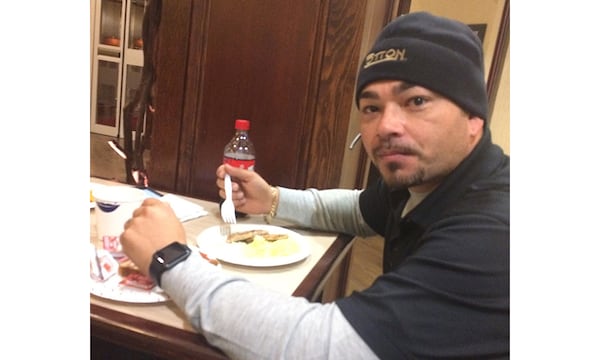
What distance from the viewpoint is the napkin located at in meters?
1.05

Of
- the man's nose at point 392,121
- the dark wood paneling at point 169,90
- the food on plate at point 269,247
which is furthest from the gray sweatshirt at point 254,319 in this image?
the dark wood paneling at point 169,90

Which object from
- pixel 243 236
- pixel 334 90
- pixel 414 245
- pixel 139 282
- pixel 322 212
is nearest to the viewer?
pixel 139 282

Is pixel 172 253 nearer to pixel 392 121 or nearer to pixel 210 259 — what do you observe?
pixel 210 259

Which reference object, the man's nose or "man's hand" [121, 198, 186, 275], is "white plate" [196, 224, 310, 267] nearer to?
"man's hand" [121, 198, 186, 275]

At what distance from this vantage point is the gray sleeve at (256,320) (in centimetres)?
53

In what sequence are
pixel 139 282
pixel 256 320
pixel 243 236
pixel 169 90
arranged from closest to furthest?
pixel 256 320 → pixel 139 282 → pixel 243 236 → pixel 169 90

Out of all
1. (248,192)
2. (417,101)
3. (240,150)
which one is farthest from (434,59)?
(240,150)

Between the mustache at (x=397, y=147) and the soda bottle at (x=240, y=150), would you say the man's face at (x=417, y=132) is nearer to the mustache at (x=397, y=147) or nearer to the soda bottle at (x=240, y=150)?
the mustache at (x=397, y=147)

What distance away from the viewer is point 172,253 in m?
0.65

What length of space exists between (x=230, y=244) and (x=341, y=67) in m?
0.60

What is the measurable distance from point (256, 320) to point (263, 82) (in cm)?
82

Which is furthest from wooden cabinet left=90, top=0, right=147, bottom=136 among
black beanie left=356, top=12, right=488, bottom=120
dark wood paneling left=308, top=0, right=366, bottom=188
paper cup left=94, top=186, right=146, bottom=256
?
dark wood paneling left=308, top=0, right=366, bottom=188
